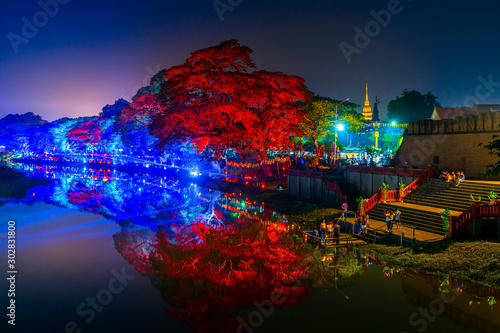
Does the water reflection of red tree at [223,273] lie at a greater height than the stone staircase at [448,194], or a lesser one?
lesser

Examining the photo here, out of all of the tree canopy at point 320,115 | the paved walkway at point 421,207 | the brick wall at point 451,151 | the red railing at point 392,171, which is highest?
the tree canopy at point 320,115

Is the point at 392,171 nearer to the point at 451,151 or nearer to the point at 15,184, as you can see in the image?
the point at 451,151

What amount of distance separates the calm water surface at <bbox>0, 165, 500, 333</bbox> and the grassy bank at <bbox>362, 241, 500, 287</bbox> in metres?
0.70

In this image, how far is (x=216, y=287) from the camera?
1559cm

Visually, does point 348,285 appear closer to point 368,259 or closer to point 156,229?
point 368,259

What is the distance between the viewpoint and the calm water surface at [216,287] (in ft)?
41.6

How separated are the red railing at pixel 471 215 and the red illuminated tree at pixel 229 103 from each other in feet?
83.7

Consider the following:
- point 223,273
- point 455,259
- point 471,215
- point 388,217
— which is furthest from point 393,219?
point 223,273

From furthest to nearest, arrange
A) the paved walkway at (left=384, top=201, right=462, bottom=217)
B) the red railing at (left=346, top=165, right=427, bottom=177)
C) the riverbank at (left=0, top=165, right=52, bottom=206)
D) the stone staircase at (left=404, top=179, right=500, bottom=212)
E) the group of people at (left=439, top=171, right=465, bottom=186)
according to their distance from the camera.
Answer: the riverbank at (left=0, top=165, right=52, bottom=206), the red railing at (left=346, top=165, right=427, bottom=177), the group of people at (left=439, top=171, right=465, bottom=186), the stone staircase at (left=404, top=179, right=500, bottom=212), the paved walkway at (left=384, top=201, right=462, bottom=217)

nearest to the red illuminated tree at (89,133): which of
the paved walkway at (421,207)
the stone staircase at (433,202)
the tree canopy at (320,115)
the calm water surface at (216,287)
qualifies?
the tree canopy at (320,115)

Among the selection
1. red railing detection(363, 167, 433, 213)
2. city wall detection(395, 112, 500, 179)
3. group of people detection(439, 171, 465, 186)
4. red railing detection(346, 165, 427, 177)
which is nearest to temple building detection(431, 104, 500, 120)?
city wall detection(395, 112, 500, 179)

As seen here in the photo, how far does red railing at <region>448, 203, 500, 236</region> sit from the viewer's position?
60.1ft

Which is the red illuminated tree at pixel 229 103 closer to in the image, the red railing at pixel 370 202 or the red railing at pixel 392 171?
the red railing at pixel 392 171

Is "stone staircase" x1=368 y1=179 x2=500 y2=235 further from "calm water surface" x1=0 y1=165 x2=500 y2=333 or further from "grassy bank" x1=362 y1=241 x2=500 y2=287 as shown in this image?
"calm water surface" x1=0 y1=165 x2=500 y2=333
